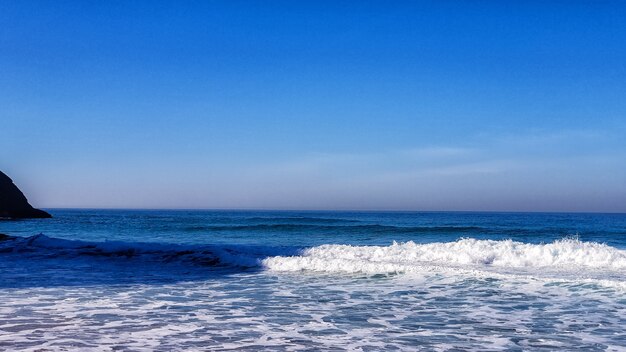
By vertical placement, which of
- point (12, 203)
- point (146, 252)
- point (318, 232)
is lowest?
point (318, 232)

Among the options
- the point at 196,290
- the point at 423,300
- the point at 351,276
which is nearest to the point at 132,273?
the point at 196,290

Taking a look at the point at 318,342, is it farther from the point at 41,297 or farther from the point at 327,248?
the point at 327,248

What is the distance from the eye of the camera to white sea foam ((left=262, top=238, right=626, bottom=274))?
17.2 metres

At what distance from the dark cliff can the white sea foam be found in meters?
73.9

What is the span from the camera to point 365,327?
870 centimetres

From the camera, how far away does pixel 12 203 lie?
79625 mm

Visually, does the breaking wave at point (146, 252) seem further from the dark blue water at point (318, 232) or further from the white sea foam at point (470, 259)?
the dark blue water at point (318, 232)

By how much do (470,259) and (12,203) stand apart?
79451 millimetres

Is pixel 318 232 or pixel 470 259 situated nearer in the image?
pixel 470 259

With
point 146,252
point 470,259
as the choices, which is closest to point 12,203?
point 146,252

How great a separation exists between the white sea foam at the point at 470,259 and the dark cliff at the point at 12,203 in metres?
73.9

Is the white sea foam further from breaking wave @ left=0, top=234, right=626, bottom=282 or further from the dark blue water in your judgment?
the dark blue water

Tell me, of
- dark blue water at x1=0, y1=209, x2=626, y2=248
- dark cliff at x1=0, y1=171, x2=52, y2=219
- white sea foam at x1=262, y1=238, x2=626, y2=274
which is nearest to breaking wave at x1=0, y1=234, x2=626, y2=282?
white sea foam at x1=262, y1=238, x2=626, y2=274

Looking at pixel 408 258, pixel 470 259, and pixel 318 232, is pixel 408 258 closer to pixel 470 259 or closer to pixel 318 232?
pixel 470 259
